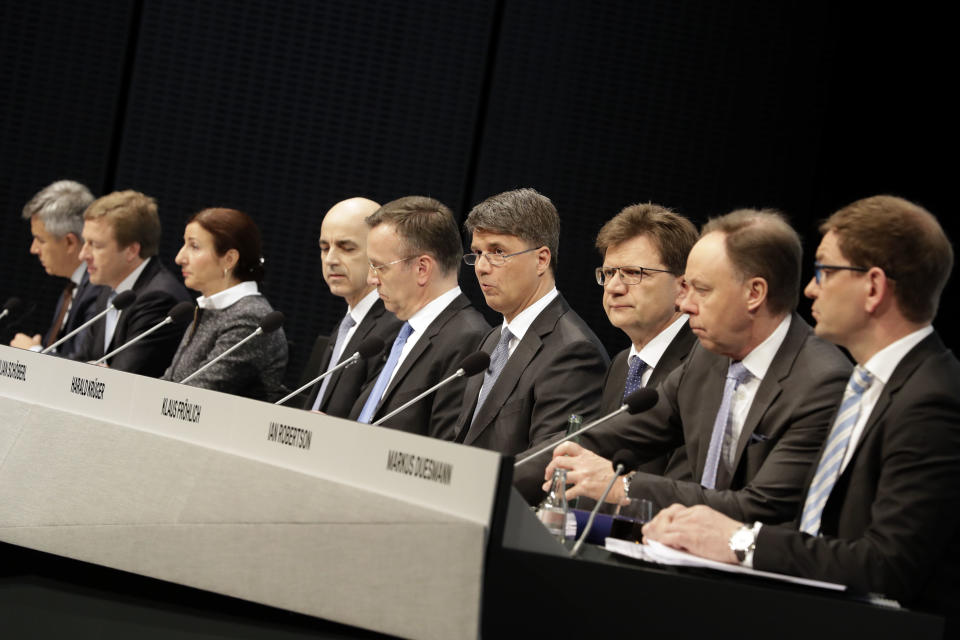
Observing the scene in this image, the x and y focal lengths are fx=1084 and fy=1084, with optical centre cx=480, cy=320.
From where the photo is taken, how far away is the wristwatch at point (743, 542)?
179cm

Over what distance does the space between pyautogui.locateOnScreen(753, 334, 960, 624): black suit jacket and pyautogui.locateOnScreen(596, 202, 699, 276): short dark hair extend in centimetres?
127

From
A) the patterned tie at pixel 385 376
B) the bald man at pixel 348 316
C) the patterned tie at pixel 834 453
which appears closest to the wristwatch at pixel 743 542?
the patterned tie at pixel 834 453

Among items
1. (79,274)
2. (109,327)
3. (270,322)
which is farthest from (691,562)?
(79,274)

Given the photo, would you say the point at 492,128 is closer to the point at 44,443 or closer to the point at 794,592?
the point at 44,443

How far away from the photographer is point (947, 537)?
1821 millimetres

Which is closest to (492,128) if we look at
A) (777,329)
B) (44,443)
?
(777,329)

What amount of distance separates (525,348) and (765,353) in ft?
3.00

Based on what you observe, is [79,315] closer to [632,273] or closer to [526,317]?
[526,317]

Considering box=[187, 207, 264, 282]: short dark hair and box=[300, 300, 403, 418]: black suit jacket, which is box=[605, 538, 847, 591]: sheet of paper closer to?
box=[300, 300, 403, 418]: black suit jacket

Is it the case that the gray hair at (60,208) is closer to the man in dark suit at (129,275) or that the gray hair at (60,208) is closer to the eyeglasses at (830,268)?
the man in dark suit at (129,275)

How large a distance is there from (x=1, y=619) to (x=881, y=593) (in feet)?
4.95

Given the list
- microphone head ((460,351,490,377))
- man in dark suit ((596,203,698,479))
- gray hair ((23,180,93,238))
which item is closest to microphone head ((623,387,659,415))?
microphone head ((460,351,490,377))

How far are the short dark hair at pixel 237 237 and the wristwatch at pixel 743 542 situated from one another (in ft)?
9.69

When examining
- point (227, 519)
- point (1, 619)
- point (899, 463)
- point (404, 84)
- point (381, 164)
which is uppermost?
point (404, 84)
